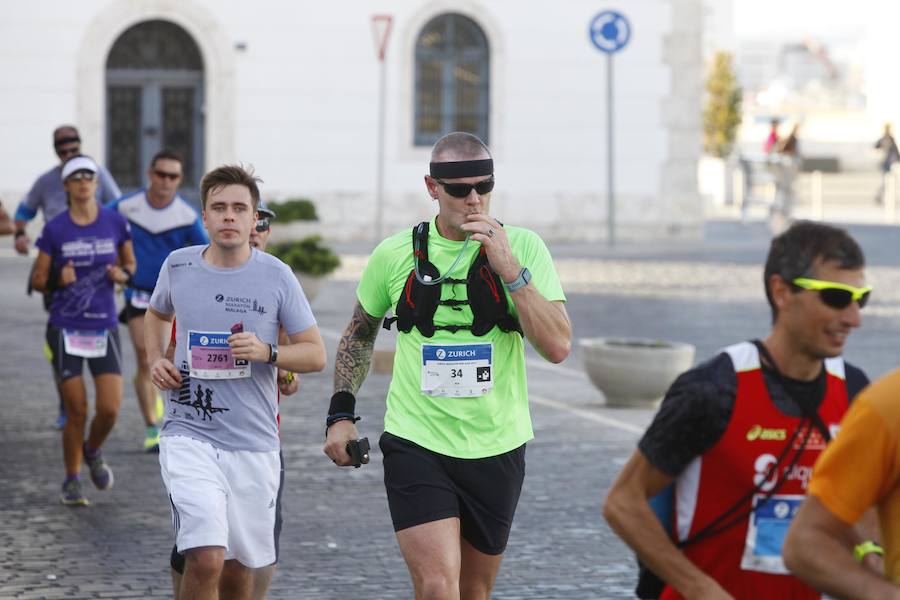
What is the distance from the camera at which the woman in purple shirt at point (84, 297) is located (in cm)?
947

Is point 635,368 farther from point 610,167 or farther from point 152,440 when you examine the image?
point 610,167

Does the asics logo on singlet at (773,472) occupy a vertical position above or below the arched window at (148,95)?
below

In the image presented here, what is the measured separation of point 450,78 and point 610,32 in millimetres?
4860

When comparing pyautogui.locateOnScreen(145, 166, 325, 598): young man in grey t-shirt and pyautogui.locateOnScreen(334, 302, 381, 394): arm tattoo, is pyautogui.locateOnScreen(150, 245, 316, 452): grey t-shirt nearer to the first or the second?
pyautogui.locateOnScreen(145, 166, 325, 598): young man in grey t-shirt

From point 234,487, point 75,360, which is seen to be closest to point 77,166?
point 75,360

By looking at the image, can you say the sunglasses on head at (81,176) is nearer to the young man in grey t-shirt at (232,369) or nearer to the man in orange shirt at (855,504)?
the young man in grey t-shirt at (232,369)

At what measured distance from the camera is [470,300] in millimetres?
5672

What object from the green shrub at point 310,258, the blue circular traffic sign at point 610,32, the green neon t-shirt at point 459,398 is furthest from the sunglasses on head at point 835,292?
the blue circular traffic sign at point 610,32

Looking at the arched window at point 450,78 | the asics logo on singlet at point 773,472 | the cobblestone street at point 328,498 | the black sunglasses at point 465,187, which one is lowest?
the cobblestone street at point 328,498

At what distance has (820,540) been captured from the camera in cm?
337

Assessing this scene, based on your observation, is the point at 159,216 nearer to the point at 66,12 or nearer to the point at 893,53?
the point at 66,12

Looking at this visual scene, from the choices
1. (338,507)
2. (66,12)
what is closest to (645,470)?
(338,507)

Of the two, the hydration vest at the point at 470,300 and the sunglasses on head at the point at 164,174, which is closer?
the hydration vest at the point at 470,300

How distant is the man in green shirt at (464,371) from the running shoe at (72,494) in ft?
12.0
